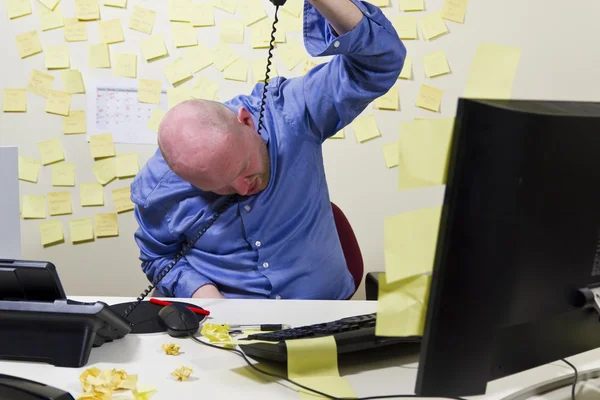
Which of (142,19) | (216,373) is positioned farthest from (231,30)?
(216,373)

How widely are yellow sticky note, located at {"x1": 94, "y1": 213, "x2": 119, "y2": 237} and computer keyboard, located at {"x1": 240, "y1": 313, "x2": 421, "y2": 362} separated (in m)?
1.56

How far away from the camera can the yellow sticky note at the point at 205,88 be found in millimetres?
2234

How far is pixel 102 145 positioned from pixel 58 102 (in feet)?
0.81

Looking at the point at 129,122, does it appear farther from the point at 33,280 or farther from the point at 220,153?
the point at 33,280

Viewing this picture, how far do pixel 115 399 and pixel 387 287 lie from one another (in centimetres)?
44

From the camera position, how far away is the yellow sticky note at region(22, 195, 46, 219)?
7.44ft

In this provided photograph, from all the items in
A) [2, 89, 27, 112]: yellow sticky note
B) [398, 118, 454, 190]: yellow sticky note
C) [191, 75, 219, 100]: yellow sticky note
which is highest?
[191, 75, 219, 100]: yellow sticky note

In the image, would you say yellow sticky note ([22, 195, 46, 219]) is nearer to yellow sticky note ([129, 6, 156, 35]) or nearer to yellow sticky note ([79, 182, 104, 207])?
yellow sticky note ([79, 182, 104, 207])

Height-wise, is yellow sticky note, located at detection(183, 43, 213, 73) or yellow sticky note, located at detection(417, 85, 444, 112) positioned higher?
yellow sticky note, located at detection(183, 43, 213, 73)

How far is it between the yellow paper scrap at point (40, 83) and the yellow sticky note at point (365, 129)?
4.10 ft

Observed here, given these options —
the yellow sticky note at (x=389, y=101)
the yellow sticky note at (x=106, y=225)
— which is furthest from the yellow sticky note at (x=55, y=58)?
the yellow sticky note at (x=389, y=101)

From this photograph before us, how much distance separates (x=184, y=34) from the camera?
2221mm

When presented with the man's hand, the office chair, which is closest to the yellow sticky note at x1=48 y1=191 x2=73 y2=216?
the man's hand

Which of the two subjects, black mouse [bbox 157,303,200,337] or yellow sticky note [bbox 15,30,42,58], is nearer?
black mouse [bbox 157,303,200,337]
